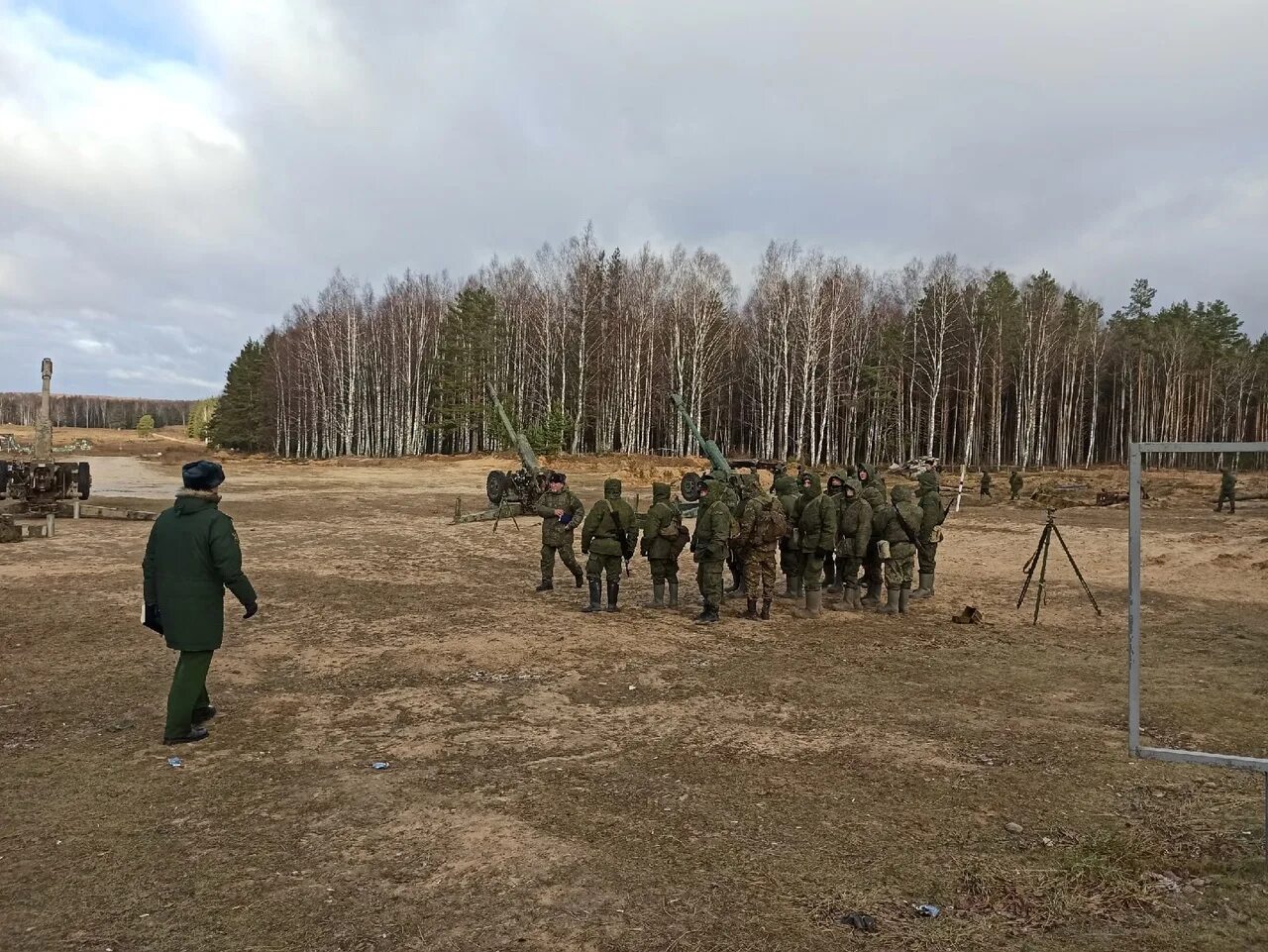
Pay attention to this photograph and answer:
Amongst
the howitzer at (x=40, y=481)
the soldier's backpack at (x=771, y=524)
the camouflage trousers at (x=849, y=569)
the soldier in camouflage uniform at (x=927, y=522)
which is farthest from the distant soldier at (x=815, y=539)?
the howitzer at (x=40, y=481)

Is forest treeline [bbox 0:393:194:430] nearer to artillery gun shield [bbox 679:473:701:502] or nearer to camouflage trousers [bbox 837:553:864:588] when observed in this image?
artillery gun shield [bbox 679:473:701:502]

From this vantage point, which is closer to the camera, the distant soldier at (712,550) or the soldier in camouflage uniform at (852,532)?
the distant soldier at (712,550)

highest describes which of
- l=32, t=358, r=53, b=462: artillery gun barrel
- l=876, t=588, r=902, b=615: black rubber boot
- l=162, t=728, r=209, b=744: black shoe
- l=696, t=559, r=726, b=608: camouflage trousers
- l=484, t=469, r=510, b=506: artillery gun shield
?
l=32, t=358, r=53, b=462: artillery gun barrel

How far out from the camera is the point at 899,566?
10.5 m

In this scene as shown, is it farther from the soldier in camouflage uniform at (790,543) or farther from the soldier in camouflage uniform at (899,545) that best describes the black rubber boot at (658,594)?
the soldier in camouflage uniform at (899,545)

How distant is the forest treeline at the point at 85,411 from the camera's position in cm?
14138

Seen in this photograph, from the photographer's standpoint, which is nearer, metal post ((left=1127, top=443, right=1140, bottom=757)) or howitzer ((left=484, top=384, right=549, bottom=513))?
metal post ((left=1127, top=443, right=1140, bottom=757))

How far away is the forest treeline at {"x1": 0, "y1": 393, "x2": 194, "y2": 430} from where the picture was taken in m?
141

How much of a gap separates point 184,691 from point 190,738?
1.23 feet

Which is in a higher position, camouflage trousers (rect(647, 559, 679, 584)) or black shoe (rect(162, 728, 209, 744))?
camouflage trousers (rect(647, 559, 679, 584))

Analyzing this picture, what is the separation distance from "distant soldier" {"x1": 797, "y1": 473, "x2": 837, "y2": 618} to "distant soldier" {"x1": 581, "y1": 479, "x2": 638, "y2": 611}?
2.29 metres

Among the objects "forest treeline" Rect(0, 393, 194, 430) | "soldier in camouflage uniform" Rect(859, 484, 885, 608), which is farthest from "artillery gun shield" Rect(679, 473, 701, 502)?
"forest treeline" Rect(0, 393, 194, 430)

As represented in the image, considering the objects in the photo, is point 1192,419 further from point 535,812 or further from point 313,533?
point 535,812

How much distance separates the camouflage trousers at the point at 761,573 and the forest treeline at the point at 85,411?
5928 inches
